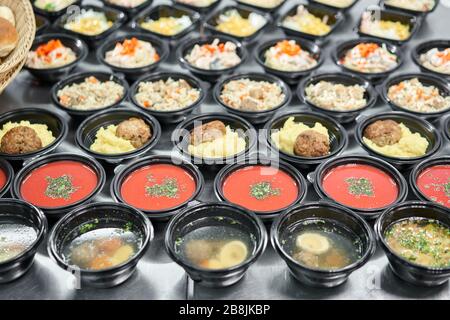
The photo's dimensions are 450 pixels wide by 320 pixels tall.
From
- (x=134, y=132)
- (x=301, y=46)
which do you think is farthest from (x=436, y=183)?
(x=134, y=132)

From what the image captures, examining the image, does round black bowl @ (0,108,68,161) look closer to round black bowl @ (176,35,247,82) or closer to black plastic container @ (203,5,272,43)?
round black bowl @ (176,35,247,82)

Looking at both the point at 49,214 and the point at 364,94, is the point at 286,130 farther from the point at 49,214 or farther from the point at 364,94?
the point at 49,214

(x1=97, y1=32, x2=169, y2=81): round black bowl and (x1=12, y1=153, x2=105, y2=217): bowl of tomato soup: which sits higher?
(x1=97, y1=32, x2=169, y2=81): round black bowl

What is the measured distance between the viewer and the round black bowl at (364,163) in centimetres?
379

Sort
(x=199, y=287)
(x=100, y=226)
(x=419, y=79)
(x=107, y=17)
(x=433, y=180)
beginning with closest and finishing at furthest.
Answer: (x=199, y=287), (x=100, y=226), (x=433, y=180), (x=419, y=79), (x=107, y=17)

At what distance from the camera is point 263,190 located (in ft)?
13.2

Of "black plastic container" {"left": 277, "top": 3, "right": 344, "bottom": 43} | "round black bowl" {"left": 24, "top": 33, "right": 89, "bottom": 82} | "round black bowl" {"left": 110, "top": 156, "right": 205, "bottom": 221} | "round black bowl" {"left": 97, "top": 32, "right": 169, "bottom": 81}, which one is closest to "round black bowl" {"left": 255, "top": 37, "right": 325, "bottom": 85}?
"black plastic container" {"left": 277, "top": 3, "right": 344, "bottom": 43}

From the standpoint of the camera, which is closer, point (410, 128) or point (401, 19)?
point (410, 128)

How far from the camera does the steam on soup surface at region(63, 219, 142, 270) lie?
3.51 metres

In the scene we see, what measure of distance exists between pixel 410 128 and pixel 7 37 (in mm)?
3126

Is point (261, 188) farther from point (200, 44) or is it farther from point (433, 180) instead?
point (200, 44)

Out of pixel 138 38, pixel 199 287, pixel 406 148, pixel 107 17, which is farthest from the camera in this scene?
pixel 107 17

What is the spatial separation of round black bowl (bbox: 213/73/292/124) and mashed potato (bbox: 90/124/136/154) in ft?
2.85
